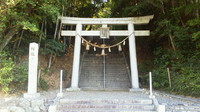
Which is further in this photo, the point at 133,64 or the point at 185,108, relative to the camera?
the point at 133,64

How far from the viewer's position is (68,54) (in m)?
12.4

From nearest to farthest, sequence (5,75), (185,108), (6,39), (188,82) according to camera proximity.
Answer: (185,108)
(5,75)
(188,82)
(6,39)

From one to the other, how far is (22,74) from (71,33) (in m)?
3.59

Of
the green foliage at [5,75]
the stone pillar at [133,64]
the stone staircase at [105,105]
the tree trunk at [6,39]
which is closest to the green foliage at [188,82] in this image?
the stone pillar at [133,64]

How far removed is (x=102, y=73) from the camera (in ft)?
32.8

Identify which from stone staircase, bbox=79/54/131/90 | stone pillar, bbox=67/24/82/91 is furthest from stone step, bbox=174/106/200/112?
stone pillar, bbox=67/24/82/91

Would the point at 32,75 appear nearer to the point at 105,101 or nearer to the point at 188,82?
the point at 105,101

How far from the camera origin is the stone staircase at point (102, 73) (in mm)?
8852

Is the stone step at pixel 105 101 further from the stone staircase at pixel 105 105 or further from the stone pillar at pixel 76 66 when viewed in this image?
the stone pillar at pixel 76 66

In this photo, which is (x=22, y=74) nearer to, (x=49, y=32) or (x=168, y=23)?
(x=49, y=32)

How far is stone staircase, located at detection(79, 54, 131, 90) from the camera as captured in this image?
885cm

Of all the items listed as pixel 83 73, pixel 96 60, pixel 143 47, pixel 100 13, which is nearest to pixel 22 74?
pixel 83 73

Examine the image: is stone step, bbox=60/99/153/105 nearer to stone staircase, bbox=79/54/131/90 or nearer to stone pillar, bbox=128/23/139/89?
stone pillar, bbox=128/23/139/89

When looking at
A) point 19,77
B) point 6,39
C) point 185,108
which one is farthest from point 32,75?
point 185,108
